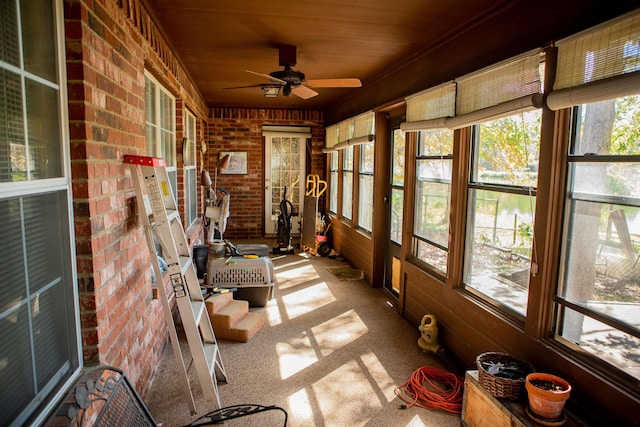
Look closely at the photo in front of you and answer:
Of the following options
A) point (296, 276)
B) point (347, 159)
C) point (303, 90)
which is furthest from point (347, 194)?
point (303, 90)

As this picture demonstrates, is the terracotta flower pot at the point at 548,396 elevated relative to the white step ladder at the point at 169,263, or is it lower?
lower

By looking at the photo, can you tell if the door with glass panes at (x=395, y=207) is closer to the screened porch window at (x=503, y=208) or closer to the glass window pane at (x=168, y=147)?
the screened porch window at (x=503, y=208)

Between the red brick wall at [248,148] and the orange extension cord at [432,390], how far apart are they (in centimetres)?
573

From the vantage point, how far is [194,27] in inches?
127

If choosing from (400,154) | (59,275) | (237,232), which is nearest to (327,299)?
(400,154)

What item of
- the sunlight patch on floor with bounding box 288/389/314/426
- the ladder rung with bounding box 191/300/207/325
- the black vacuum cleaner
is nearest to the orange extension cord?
the sunlight patch on floor with bounding box 288/389/314/426

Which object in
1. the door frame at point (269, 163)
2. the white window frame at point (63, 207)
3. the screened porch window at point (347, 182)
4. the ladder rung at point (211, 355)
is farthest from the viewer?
the door frame at point (269, 163)

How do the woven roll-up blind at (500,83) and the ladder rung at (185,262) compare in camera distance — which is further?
the ladder rung at (185,262)

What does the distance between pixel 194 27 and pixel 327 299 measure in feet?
10.1

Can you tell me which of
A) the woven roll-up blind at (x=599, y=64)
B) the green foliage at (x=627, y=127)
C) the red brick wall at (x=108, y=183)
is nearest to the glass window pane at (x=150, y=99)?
the red brick wall at (x=108, y=183)

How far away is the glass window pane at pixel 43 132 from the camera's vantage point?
1460mm

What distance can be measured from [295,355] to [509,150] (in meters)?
2.23

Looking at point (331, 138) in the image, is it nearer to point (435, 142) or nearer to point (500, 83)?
point (435, 142)

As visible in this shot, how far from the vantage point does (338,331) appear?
12.8 ft
